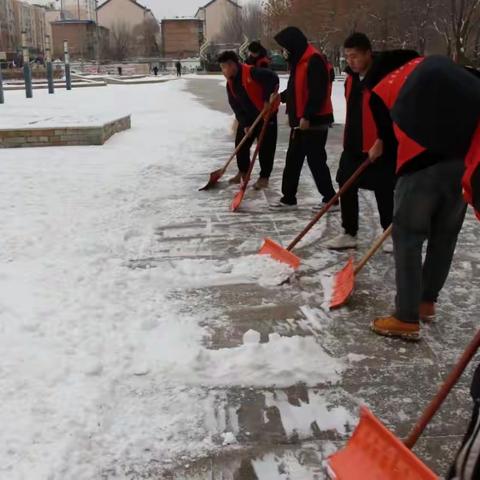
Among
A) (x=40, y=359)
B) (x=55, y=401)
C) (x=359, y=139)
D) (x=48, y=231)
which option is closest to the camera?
(x=55, y=401)

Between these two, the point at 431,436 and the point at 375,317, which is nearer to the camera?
the point at 431,436

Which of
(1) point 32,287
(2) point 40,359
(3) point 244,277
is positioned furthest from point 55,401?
(3) point 244,277

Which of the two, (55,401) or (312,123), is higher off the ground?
(312,123)

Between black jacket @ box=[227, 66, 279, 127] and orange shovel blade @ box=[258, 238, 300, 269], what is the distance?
225 centimetres

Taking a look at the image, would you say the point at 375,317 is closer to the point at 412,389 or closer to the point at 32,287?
the point at 412,389

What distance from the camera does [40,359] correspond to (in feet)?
9.71

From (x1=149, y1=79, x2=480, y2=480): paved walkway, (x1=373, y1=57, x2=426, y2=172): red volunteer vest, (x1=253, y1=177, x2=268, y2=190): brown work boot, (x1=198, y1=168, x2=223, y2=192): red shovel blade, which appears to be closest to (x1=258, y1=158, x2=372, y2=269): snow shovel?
(x1=149, y1=79, x2=480, y2=480): paved walkway

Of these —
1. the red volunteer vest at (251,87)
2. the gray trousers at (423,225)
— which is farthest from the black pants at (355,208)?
the red volunteer vest at (251,87)

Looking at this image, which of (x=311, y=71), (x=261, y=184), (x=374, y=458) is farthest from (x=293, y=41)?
(x=374, y=458)

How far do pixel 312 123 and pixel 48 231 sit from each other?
238cm

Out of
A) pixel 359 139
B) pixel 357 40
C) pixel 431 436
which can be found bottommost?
pixel 431 436

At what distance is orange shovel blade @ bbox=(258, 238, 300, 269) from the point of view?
4098mm

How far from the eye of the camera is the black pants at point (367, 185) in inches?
165

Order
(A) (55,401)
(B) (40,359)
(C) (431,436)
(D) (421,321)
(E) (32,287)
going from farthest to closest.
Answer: (E) (32,287)
(D) (421,321)
(B) (40,359)
(A) (55,401)
(C) (431,436)
